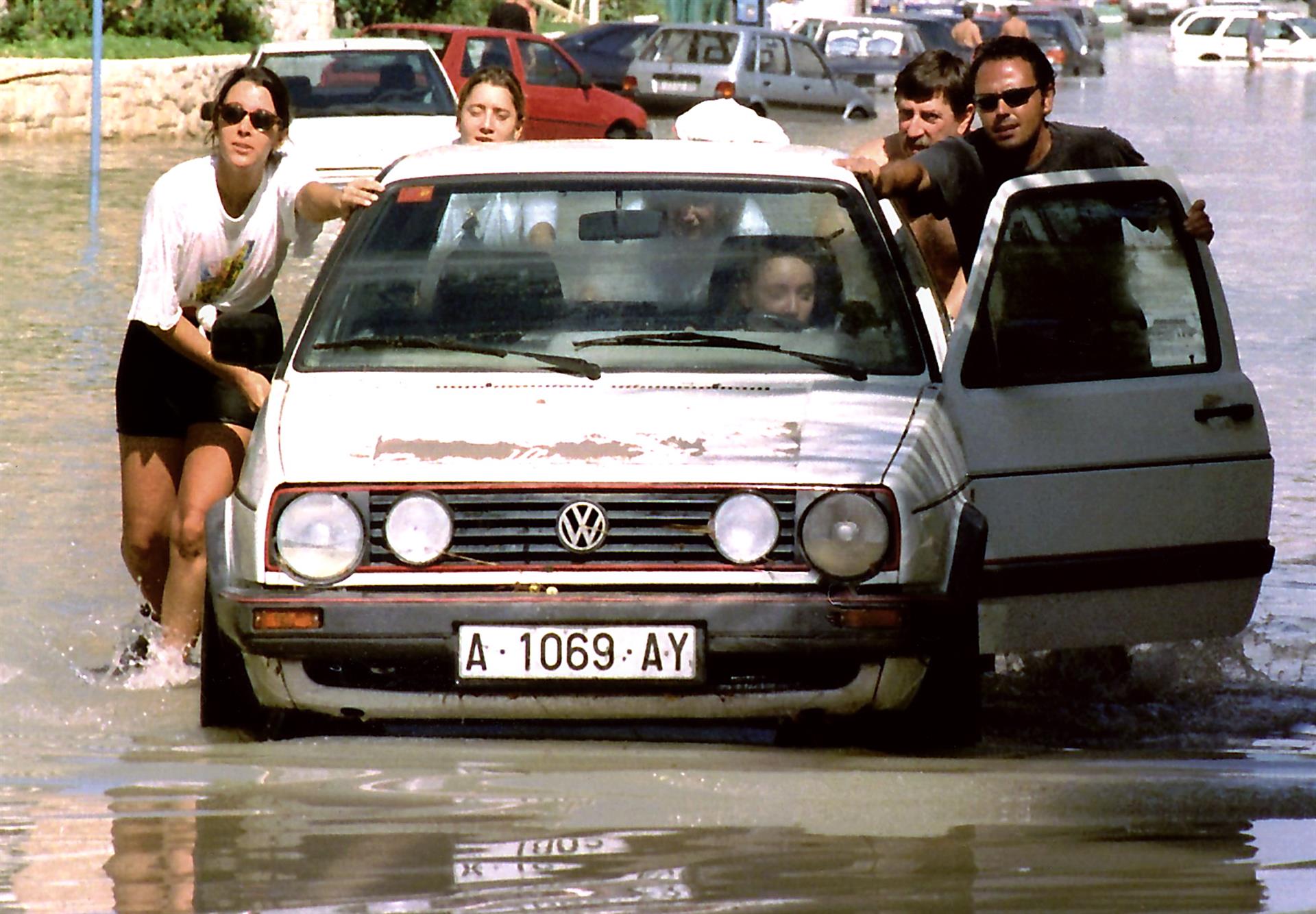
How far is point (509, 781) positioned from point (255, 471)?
846 mm

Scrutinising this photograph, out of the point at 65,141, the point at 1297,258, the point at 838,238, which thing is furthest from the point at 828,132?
the point at 838,238

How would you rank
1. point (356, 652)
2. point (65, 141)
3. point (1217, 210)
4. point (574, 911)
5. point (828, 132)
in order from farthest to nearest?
point (828, 132) → point (65, 141) → point (1217, 210) → point (356, 652) → point (574, 911)

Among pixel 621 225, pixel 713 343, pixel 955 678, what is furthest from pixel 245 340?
pixel 955 678

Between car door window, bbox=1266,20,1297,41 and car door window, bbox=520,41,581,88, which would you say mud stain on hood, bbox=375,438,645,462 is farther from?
car door window, bbox=1266,20,1297,41

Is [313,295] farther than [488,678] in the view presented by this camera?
Yes

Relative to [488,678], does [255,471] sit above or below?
above

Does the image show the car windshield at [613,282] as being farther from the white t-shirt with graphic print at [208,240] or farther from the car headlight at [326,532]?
the car headlight at [326,532]

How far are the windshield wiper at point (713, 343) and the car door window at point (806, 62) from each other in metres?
28.2

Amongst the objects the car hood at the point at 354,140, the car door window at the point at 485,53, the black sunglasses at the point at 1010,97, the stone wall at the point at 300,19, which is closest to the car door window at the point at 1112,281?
the black sunglasses at the point at 1010,97

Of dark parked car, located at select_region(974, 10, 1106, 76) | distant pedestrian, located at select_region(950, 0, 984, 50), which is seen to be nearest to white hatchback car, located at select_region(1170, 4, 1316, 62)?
dark parked car, located at select_region(974, 10, 1106, 76)

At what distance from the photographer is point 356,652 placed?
5.21 meters

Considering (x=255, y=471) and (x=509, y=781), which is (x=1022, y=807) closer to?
(x=509, y=781)

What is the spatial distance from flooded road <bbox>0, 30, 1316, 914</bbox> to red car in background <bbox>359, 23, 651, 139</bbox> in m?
18.7

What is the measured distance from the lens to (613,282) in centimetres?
603
